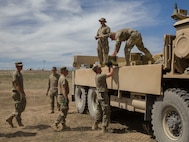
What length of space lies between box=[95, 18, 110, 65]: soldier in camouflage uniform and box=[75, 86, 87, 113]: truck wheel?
174cm

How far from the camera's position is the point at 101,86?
798cm

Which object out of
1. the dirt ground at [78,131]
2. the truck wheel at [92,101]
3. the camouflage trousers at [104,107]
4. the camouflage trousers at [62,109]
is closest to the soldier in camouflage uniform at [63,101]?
the camouflage trousers at [62,109]

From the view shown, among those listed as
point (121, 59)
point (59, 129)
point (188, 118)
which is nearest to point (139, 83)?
point (188, 118)

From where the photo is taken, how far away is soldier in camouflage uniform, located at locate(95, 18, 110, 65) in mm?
9672

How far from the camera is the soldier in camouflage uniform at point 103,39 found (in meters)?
9.67

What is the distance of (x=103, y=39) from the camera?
32.0 ft

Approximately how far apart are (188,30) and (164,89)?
4.40ft

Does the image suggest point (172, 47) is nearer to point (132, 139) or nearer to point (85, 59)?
point (132, 139)

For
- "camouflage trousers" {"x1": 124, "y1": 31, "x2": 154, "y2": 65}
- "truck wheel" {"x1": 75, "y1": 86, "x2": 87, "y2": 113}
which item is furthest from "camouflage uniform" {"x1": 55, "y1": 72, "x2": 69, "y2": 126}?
"truck wheel" {"x1": 75, "y1": 86, "x2": 87, "y2": 113}

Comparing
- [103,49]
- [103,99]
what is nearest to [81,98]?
[103,49]

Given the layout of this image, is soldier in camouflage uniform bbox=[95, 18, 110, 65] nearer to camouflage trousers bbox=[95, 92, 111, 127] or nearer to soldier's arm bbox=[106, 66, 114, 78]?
soldier's arm bbox=[106, 66, 114, 78]

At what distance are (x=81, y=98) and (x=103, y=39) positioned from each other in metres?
2.92

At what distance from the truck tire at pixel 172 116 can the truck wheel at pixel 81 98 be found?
5018mm

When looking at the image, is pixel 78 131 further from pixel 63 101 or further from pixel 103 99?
pixel 103 99
